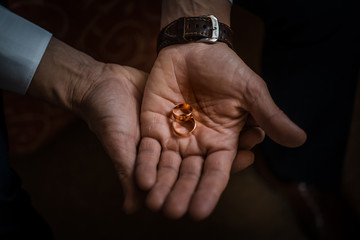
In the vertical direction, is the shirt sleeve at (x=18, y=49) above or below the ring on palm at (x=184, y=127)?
above

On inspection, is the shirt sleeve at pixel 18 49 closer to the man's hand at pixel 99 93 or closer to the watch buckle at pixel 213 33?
the man's hand at pixel 99 93

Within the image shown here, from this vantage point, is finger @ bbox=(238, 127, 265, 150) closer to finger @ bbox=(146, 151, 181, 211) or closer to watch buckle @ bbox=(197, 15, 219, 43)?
finger @ bbox=(146, 151, 181, 211)

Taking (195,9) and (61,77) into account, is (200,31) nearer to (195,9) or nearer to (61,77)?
(195,9)

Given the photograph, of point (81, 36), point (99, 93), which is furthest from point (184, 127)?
point (81, 36)

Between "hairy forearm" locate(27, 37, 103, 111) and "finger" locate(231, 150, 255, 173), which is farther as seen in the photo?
"hairy forearm" locate(27, 37, 103, 111)

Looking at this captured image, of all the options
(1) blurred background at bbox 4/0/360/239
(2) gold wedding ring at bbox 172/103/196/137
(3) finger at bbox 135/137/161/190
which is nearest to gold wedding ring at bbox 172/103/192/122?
(2) gold wedding ring at bbox 172/103/196/137

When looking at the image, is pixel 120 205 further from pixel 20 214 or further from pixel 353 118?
pixel 353 118

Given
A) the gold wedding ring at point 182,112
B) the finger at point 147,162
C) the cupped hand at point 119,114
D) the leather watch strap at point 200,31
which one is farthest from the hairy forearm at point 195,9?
the finger at point 147,162
